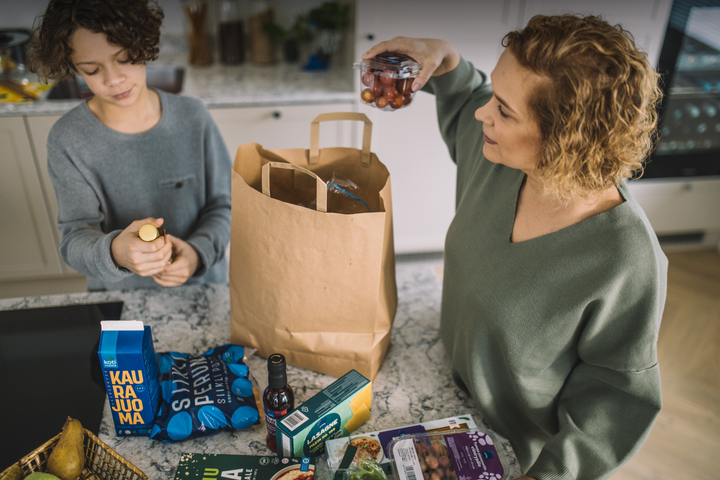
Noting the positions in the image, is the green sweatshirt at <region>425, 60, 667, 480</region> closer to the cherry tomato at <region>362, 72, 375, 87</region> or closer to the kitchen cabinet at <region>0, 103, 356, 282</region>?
the cherry tomato at <region>362, 72, 375, 87</region>

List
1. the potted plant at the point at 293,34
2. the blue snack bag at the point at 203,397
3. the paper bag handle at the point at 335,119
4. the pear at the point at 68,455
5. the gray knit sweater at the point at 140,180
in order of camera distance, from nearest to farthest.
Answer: the pear at the point at 68,455
the blue snack bag at the point at 203,397
the paper bag handle at the point at 335,119
the gray knit sweater at the point at 140,180
the potted plant at the point at 293,34

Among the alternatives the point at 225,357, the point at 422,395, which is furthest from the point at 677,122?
the point at 225,357

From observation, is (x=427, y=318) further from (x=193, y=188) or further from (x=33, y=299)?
(x=33, y=299)

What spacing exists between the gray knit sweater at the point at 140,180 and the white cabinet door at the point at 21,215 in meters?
1.11

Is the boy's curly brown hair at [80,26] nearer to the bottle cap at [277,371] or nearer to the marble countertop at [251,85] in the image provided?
the bottle cap at [277,371]

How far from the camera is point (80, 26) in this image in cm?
99

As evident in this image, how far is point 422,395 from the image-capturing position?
87 cm

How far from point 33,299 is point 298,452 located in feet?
2.39

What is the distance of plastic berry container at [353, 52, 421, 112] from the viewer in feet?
3.13

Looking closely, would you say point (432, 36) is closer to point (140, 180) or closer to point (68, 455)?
point (140, 180)

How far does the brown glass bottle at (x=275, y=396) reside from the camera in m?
0.68

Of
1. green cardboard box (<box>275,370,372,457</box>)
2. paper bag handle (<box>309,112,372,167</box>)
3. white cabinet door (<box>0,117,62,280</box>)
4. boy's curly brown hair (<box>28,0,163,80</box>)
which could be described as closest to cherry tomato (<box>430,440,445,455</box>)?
green cardboard box (<box>275,370,372,457</box>)

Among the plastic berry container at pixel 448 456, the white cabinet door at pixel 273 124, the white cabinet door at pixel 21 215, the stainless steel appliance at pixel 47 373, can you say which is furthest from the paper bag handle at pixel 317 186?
the white cabinet door at pixel 21 215

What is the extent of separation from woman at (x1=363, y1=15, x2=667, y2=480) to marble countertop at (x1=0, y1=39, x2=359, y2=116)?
4.81 feet
